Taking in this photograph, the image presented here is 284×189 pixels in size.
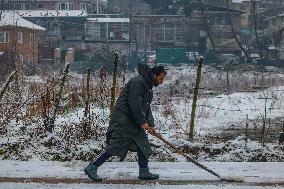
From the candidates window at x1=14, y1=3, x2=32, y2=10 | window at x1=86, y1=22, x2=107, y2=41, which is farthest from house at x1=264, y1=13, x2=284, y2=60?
window at x1=14, y1=3, x2=32, y2=10

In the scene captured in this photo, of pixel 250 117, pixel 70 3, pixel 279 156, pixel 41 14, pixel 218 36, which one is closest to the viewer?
pixel 279 156

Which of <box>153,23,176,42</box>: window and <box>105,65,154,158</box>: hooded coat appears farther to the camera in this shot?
<box>153,23,176,42</box>: window

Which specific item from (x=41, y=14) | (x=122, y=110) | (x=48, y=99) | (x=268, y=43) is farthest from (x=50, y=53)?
(x=122, y=110)

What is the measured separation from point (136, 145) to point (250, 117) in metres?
10.5

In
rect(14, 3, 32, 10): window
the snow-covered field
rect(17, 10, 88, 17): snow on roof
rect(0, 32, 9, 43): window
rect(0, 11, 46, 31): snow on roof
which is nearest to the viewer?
the snow-covered field

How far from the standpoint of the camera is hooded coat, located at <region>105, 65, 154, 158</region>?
629 centimetres

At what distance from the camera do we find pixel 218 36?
179ft

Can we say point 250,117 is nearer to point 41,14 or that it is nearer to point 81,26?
point 81,26

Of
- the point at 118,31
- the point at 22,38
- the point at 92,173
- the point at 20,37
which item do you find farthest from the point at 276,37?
the point at 92,173

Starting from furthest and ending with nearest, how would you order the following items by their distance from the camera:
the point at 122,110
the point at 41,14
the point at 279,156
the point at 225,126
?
the point at 41,14
the point at 225,126
the point at 279,156
the point at 122,110

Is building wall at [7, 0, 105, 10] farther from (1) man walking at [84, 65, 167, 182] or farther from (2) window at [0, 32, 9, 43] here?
(1) man walking at [84, 65, 167, 182]

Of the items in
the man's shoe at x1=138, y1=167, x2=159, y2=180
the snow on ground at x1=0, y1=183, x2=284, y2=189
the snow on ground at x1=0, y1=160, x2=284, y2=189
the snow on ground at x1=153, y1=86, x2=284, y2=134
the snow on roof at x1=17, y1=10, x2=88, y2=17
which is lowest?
the snow on ground at x1=153, y1=86, x2=284, y2=134

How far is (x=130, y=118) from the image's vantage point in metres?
6.45

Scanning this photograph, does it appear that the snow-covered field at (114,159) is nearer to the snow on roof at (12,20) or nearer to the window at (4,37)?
the snow on roof at (12,20)
